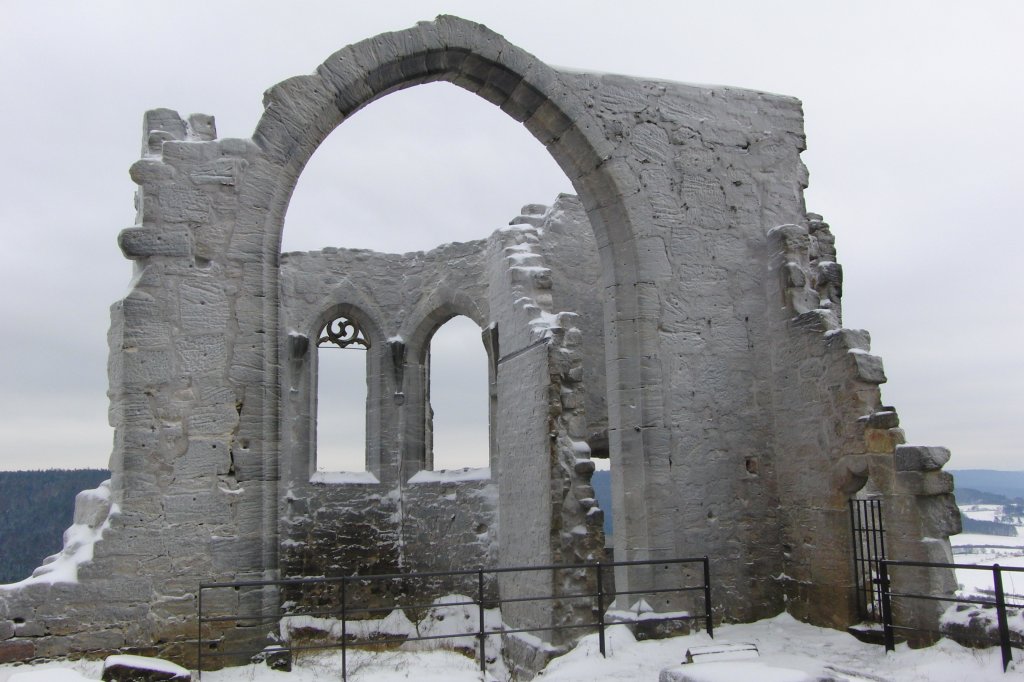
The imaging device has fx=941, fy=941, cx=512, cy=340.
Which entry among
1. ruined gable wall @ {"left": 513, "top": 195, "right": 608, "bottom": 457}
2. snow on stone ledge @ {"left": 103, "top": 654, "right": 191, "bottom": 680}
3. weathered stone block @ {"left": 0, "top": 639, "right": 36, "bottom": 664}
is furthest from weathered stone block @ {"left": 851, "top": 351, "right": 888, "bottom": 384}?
weathered stone block @ {"left": 0, "top": 639, "right": 36, "bottom": 664}

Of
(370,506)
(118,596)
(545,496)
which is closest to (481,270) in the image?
(370,506)

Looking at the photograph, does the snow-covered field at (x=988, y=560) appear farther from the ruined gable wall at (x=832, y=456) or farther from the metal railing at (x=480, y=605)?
the metal railing at (x=480, y=605)

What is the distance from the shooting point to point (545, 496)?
28.4 feet

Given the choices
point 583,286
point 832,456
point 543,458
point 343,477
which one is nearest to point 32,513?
point 343,477

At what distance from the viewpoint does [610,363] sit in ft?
27.6

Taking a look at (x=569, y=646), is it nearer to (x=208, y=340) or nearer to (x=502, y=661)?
(x=502, y=661)

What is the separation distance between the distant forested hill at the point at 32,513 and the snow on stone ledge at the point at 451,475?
29.1 ft

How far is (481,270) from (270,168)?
→ 6.26 metres

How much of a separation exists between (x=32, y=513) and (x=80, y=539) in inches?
598

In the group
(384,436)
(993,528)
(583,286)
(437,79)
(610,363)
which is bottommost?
(993,528)

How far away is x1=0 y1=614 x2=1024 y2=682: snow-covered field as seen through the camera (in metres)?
5.61

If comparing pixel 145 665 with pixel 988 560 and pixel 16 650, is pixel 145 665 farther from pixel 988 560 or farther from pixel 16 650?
pixel 988 560

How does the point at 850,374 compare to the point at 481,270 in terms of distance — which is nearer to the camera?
the point at 850,374

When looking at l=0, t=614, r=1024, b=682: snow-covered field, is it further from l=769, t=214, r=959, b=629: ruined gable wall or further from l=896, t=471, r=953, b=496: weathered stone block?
l=896, t=471, r=953, b=496: weathered stone block
